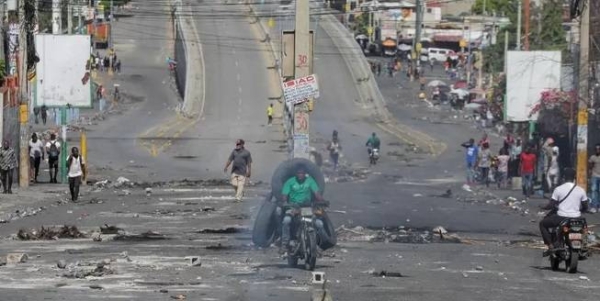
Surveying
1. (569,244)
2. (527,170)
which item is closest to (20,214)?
(569,244)

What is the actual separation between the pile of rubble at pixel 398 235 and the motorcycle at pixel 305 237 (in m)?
5.50

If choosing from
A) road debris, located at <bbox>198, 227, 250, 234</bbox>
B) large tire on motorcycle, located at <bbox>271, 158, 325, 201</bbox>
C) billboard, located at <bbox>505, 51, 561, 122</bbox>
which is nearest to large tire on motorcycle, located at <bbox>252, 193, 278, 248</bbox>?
large tire on motorcycle, located at <bbox>271, 158, 325, 201</bbox>

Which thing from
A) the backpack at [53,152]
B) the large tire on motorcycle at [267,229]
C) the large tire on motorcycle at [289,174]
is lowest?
the backpack at [53,152]

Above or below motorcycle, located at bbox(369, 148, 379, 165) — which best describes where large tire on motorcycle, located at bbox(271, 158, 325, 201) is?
above

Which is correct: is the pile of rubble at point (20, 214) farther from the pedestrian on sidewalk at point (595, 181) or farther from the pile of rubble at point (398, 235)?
the pedestrian on sidewalk at point (595, 181)

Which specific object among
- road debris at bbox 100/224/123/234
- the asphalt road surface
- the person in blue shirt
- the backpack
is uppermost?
the asphalt road surface

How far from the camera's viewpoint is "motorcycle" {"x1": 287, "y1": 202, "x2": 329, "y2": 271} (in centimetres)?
1938

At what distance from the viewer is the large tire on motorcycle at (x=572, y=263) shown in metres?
19.9

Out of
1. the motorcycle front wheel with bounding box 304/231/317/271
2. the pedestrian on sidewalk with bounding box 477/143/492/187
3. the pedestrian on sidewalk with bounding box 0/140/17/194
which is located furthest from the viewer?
the pedestrian on sidewalk with bounding box 477/143/492/187

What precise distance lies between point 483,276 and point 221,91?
7103 centimetres

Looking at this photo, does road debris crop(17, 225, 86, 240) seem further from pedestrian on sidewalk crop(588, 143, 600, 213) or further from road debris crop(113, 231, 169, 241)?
pedestrian on sidewalk crop(588, 143, 600, 213)

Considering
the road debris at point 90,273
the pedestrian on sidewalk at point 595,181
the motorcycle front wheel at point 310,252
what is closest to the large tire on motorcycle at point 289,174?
the motorcycle front wheel at point 310,252

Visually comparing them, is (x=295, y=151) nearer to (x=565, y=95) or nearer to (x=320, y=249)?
(x=320, y=249)

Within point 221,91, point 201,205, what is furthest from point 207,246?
point 221,91
